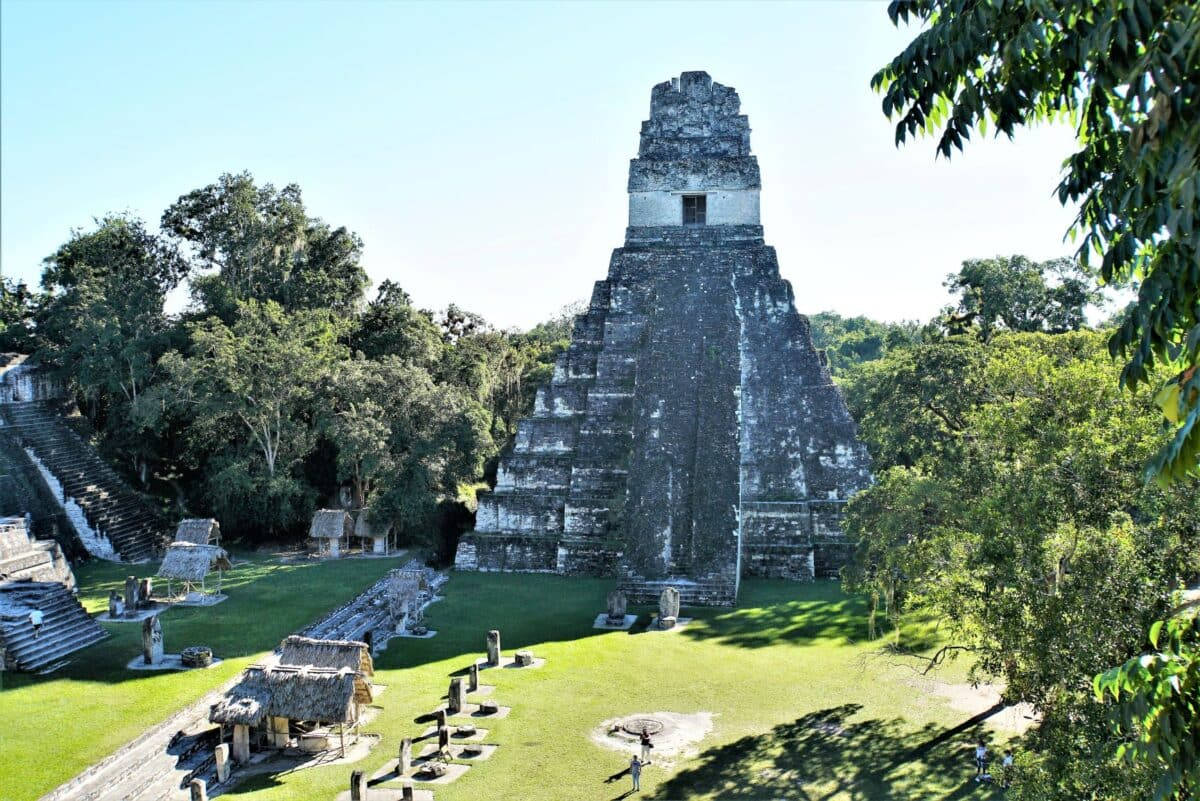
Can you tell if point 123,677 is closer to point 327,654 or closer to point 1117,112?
point 327,654

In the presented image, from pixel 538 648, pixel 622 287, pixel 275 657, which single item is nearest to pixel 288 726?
pixel 275 657

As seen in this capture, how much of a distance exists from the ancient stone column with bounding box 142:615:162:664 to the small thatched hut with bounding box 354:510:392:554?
27.9ft

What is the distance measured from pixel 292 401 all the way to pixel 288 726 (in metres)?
13.7

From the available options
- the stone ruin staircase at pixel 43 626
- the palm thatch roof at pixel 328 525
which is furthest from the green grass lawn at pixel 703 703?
the stone ruin staircase at pixel 43 626

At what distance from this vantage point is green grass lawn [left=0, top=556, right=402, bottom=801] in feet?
36.6

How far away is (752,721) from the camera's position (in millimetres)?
12250

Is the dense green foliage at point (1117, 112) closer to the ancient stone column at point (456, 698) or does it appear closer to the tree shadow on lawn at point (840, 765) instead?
the tree shadow on lawn at point (840, 765)

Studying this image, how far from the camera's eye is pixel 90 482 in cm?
2352

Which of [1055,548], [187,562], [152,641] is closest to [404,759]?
[152,641]

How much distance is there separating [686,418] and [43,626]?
42.6 ft

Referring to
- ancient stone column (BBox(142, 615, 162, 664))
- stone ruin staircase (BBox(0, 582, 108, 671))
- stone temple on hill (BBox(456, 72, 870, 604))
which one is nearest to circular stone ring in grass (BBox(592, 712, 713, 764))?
stone temple on hill (BBox(456, 72, 870, 604))

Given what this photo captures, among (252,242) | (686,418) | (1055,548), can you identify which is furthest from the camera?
(252,242)

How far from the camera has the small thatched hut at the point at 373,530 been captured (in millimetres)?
22859

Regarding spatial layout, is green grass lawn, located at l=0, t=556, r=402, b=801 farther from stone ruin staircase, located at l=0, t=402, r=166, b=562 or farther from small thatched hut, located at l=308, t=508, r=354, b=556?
stone ruin staircase, located at l=0, t=402, r=166, b=562
